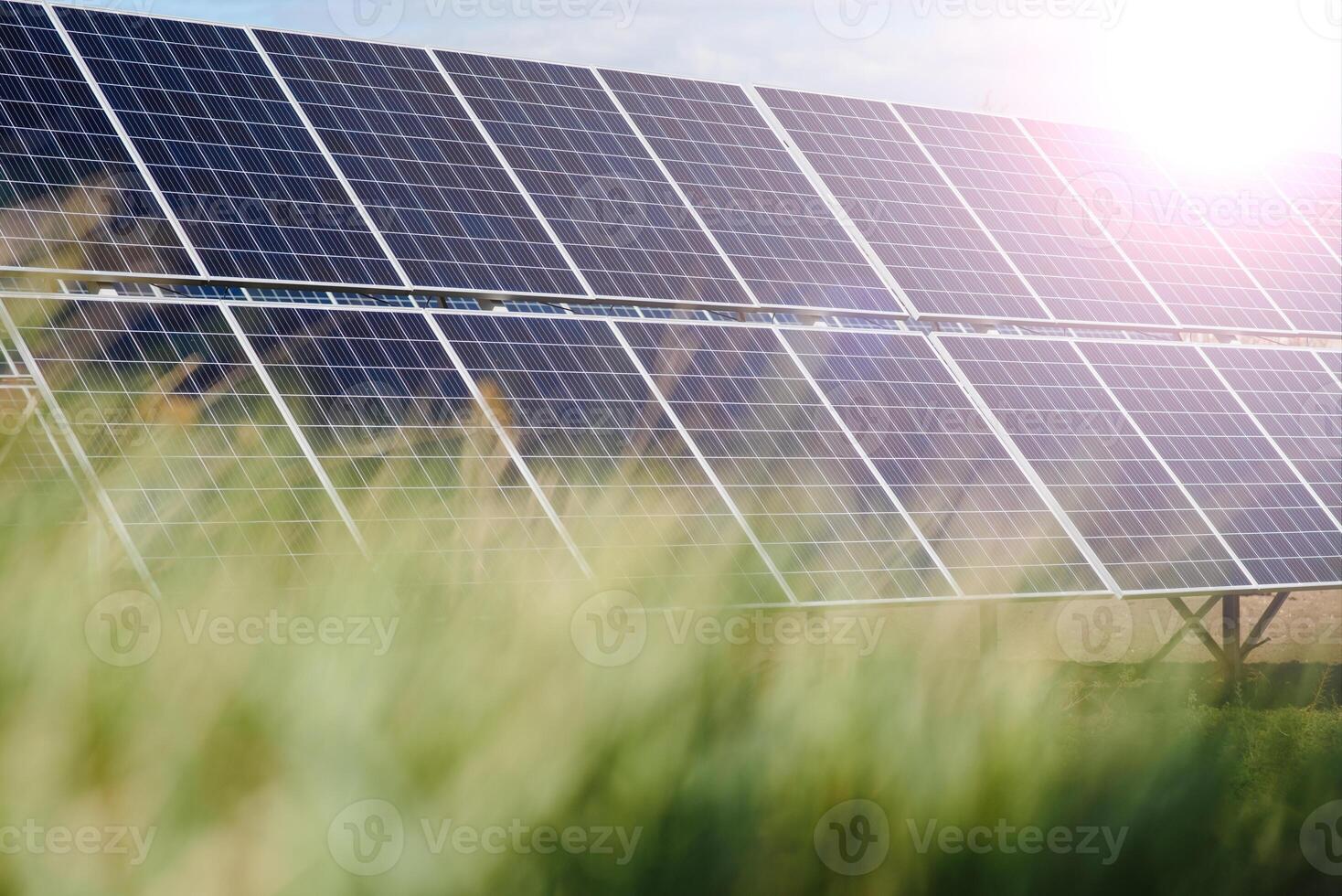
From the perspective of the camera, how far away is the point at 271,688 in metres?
14.2

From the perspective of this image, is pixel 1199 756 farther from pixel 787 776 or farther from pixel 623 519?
pixel 623 519

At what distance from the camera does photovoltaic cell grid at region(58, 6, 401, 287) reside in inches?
733

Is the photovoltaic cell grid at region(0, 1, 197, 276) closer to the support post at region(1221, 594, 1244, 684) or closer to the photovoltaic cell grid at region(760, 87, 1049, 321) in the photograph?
the photovoltaic cell grid at region(760, 87, 1049, 321)

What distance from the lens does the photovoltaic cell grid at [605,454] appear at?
55.6 ft

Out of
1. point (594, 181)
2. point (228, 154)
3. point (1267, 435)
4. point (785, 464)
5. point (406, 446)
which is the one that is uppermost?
point (228, 154)

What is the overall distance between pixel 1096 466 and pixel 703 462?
6.69 m

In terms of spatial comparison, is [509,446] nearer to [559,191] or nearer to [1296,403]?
[559,191]

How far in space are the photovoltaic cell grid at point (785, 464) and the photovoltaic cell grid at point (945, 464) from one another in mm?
423

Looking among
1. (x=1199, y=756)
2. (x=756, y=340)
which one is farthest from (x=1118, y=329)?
(x=1199, y=756)

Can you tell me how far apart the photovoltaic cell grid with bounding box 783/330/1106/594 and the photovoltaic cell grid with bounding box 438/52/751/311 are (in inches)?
83.3

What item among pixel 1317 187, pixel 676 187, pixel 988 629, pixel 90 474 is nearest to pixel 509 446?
pixel 90 474

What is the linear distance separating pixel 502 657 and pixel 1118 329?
14.4 metres

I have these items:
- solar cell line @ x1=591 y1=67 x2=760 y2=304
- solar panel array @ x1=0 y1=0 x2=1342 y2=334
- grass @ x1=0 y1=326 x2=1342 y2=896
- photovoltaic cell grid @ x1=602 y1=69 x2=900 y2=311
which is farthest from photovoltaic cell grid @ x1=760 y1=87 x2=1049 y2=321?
grass @ x1=0 y1=326 x2=1342 y2=896

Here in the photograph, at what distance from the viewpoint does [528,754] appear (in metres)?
14.6
